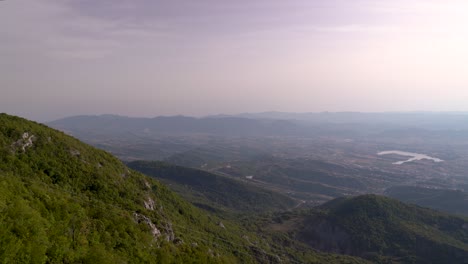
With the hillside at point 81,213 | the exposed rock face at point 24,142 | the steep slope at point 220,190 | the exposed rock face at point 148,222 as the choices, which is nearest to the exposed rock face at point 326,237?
the hillside at point 81,213

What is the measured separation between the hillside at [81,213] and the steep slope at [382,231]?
118 feet

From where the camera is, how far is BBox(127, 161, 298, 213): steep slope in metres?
137

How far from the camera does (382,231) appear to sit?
85562 millimetres

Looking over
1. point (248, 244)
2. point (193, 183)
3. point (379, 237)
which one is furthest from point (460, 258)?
point (193, 183)

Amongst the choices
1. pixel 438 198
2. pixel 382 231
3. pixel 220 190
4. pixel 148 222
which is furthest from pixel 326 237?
pixel 438 198

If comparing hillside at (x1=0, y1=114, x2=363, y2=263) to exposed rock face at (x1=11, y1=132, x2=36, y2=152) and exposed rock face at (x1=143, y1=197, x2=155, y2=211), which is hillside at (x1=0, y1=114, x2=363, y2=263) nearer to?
exposed rock face at (x1=143, y1=197, x2=155, y2=211)

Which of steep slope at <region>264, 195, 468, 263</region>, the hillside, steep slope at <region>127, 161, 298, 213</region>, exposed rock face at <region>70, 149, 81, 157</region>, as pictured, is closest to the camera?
the hillside

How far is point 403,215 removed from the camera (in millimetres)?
92938

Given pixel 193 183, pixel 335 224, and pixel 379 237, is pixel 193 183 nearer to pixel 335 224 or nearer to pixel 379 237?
pixel 335 224

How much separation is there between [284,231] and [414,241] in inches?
1299

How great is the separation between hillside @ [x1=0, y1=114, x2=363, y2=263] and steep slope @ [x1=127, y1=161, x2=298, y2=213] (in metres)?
81.5

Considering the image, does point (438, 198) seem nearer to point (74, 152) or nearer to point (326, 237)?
point (326, 237)

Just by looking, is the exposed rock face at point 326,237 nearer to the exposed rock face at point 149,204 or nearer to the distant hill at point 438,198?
the exposed rock face at point 149,204

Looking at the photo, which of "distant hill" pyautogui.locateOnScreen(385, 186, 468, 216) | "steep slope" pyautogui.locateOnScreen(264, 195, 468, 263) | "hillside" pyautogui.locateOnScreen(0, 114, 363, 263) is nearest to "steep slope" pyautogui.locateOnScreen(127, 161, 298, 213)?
"steep slope" pyautogui.locateOnScreen(264, 195, 468, 263)
